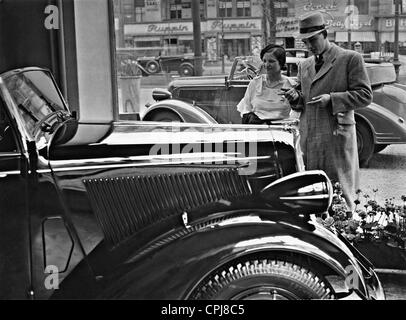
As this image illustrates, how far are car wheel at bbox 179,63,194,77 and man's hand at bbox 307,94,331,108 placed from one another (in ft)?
2.19

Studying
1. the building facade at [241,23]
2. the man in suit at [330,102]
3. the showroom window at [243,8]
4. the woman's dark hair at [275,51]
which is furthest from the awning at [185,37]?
the man in suit at [330,102]

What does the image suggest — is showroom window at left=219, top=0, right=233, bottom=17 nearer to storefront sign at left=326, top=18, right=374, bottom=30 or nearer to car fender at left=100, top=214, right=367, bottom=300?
storefront sign at left=326, top=18, right=374, bottom=30

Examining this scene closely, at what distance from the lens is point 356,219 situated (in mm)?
3246

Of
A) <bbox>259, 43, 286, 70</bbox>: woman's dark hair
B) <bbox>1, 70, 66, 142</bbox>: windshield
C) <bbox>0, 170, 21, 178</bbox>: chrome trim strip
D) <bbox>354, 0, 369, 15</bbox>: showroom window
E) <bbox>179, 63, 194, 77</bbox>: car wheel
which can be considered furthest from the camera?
<bbox>179, 63, 194, 77</bbox>: car wheel

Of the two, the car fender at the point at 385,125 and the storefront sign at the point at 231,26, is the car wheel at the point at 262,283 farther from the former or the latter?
the storefront sign at the point at 231,26

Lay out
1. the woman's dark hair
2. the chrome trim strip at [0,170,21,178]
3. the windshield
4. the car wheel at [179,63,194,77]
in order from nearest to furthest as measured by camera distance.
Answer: the chrome trim strip at [0,170,21,178] → the windshield → the woman's dark hair → the car wheel at [179,63,194,77]

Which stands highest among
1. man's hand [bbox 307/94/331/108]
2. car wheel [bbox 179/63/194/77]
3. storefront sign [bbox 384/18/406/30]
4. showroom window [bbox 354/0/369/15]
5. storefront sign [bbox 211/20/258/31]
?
showroom window [bbox 354/0/369/15]

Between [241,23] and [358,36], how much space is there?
612 mm

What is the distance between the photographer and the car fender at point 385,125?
10.5ft

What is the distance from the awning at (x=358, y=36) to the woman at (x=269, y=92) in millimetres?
301

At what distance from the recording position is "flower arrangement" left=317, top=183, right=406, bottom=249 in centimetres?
319

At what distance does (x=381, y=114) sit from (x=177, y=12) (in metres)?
1.23

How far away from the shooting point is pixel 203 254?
2.50 metres

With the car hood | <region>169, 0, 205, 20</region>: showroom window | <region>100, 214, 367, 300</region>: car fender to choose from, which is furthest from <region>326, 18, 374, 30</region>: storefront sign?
<region>100, 214, 367, 300</region>: car fender
